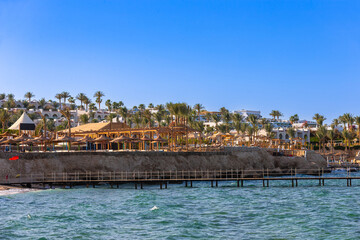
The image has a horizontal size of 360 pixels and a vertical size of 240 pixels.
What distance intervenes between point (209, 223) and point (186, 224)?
5.56 feet

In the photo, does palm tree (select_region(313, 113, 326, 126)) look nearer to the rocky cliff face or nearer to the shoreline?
the rocky cliff face

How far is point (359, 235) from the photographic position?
97.5 feet

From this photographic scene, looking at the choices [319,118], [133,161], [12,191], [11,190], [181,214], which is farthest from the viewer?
[319,118]

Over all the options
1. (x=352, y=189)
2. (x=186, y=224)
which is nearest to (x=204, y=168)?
(x=352, y=189)

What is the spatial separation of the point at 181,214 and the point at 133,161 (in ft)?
101

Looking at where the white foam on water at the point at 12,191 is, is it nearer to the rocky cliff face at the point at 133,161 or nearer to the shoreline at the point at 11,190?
the shoreline at the point at 11,190

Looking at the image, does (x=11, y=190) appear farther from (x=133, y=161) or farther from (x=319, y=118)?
(x=319, y=118)

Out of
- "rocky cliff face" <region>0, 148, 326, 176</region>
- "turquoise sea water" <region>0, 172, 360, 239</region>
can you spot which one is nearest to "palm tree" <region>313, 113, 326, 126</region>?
"rocky cliff face" <region>0, 148, 326, 176</region>

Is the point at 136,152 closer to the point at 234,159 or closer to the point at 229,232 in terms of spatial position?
the point at 234,159

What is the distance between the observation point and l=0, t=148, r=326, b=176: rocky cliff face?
6003cm

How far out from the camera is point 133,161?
67938 millimetres

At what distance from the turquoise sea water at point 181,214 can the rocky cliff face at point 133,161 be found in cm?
903

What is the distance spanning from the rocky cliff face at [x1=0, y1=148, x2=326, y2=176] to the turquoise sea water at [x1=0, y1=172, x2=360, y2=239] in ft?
29.6

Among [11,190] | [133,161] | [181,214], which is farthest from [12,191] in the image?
[181,214]
